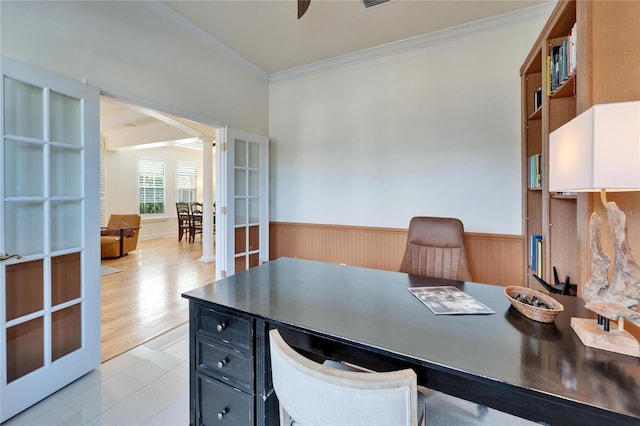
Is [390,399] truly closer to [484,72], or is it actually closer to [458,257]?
[458,257]

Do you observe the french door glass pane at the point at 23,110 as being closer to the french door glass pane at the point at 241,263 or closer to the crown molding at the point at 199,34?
the crown molding at the point at 199,34

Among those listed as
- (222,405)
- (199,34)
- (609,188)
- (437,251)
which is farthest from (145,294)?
(609,188)

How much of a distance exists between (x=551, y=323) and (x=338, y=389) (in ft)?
2.72

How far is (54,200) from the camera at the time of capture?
1.79 m

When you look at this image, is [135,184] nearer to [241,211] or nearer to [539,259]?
[241,211]

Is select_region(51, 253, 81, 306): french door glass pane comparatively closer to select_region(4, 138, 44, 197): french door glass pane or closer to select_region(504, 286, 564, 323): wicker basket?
select_region(4, 138, 44, 197): french door glass pane

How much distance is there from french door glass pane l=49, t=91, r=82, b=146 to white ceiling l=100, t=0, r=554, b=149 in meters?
0.70

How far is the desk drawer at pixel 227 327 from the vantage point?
1.15 meters

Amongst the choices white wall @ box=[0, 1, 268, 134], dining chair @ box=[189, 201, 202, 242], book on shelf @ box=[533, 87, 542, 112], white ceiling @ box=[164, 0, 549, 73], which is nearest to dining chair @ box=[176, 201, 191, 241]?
dining chair @ box=[189, 201, 202, 242]

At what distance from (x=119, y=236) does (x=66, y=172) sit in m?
4.25

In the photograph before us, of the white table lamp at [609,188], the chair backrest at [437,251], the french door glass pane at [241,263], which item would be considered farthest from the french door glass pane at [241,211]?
the white table lamp at [609,188]

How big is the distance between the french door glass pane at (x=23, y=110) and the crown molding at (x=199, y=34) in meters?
1.24

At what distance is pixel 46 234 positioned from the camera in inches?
68.7

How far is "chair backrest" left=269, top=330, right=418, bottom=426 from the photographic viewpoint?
658mm
